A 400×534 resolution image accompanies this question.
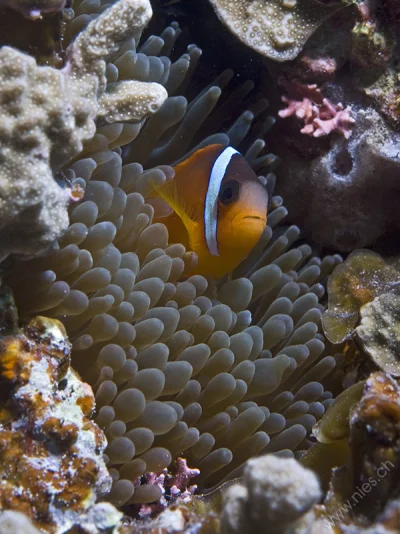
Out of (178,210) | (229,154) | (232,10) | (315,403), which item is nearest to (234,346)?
(315,403)

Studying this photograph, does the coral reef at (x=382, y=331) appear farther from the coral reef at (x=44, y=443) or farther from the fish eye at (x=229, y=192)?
the coral reef at (x=44, y=443)

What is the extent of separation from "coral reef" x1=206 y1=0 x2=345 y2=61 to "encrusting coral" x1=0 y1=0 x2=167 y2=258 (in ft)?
2.95

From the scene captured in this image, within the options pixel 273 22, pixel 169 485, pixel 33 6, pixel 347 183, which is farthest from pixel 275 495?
pixel 273 22

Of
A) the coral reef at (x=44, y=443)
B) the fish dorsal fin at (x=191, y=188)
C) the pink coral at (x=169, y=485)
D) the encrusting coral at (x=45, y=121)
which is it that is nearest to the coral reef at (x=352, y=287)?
the fish dorsal fin at (x=191, y=188)

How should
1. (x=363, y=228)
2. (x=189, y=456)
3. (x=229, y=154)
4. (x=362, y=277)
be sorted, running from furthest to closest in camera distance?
(x=363, y=228) < (x=362, y=277) < (x=229, y=154) < (x=189, y=456)

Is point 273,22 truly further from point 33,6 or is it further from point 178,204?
point 33,6

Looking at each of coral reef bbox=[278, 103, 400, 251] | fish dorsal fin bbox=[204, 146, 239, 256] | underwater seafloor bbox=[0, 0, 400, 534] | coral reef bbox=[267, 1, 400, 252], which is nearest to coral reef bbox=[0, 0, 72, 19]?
underwater seafloor bbox=[0, 0, 400, 534]

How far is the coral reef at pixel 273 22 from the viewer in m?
2.56

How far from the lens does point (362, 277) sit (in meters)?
2.84

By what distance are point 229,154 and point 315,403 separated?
4.10 feet

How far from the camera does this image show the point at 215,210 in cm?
248

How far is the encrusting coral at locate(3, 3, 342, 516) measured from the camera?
1.92 meters

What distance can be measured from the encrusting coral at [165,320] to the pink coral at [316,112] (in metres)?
0.26

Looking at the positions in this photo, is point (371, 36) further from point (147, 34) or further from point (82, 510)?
point (82, 510)
